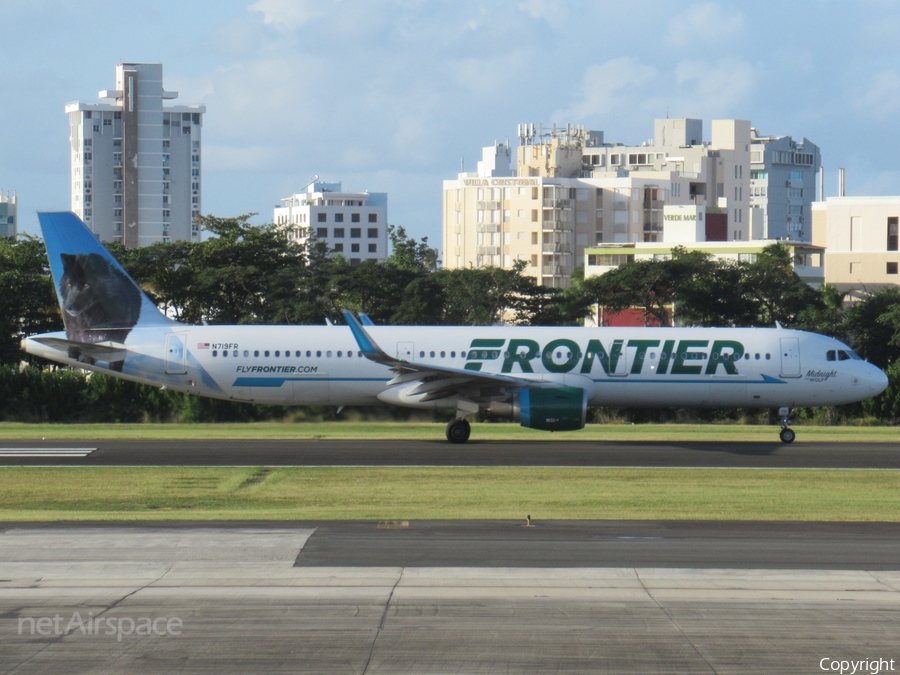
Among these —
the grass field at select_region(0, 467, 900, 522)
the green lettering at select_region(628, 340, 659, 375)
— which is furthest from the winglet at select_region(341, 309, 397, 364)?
the green lettering at select_region(628, 340, 659, 375)

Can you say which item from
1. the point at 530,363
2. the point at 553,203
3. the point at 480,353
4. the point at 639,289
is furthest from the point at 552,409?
the point at 553,203

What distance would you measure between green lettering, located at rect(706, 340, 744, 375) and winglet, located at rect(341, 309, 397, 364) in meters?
9.48

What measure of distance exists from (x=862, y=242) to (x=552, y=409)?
81037mm

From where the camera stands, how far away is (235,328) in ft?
113

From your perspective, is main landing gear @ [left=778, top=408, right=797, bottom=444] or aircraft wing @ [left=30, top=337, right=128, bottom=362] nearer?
main landing gear @ [left=778, top=408, right=797, bottom=444]

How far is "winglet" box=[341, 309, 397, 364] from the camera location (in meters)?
31.0

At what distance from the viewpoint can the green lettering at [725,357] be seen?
3362cm

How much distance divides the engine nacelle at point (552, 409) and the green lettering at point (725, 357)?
4474 millimetres

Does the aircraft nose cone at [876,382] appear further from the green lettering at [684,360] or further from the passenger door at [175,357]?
the passenger door at [175,357]

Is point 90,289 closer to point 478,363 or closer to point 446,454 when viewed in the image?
point 478,363

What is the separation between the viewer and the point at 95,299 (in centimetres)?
3525
